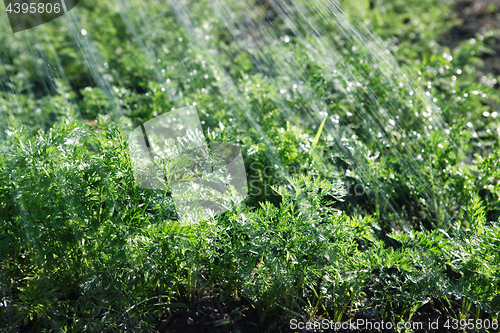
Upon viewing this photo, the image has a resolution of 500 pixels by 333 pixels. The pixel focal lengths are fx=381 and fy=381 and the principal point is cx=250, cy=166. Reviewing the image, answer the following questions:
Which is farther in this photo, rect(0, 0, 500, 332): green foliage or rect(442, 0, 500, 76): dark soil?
rect(442, 0, 500, 76): dark soil

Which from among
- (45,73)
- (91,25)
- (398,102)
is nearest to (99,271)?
(398,102)

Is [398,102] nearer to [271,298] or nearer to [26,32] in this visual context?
[271,298]

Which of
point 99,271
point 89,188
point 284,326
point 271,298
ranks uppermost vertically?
point 89,188

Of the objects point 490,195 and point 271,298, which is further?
point 490,195

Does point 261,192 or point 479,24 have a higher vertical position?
point 479,24

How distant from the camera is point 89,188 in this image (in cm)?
186

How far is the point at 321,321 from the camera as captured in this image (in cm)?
202

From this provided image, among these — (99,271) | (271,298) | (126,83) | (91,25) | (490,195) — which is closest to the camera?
(99,271)

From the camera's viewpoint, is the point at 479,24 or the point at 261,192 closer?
the point at 261,192

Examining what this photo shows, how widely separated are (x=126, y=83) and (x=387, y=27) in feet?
9.97

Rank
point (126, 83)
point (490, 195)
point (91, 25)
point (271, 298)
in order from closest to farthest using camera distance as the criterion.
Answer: point (271, 298), point (490, 195), point (126, 83), point (91, 25)

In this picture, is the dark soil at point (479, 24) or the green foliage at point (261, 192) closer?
the green foliage at point (261, 192)

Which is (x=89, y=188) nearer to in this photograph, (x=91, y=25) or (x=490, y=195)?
(x=490, y=195)

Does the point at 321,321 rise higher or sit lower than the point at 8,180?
lower
